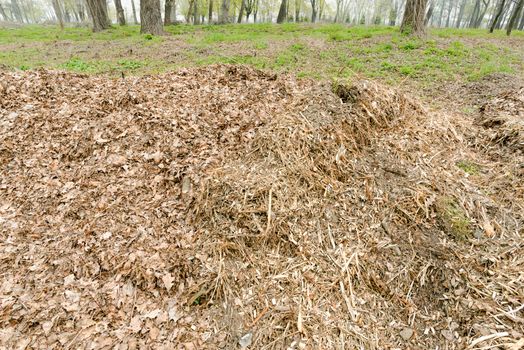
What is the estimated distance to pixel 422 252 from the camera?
2.71 m

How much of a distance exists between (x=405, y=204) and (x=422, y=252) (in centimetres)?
52

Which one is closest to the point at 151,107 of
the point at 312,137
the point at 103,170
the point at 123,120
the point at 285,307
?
the point at 123,120

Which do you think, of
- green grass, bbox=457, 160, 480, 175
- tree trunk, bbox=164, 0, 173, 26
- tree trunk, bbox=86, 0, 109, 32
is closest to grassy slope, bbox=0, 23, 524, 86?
green grass, bbox=457, 160, 480, 175

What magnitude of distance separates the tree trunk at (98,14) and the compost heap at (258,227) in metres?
11.8

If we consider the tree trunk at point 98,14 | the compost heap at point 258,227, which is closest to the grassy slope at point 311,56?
the compost heap at point 258,227

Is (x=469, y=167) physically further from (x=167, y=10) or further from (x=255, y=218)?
(x=167, y=10)

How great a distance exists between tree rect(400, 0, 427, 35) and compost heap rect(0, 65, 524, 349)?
6.49m

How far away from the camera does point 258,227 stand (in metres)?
2.90

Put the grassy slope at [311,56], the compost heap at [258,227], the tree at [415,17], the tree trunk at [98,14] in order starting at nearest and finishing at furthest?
the compost heap at [258,227]
the grassy slope at [311,56]
the tree at [415,17]
the tree trunk at [98,14]

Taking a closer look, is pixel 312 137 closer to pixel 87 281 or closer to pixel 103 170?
pixel 103 170

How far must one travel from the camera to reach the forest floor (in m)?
2.36

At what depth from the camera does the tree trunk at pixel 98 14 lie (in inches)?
526

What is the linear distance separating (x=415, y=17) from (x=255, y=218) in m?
9.60

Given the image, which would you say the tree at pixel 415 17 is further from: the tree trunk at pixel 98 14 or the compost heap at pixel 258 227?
the tree trunk at pixel 98 14
